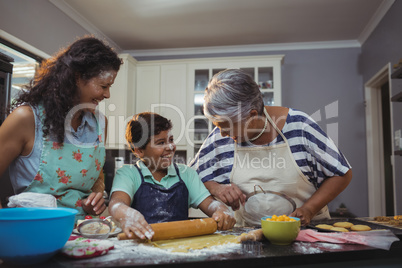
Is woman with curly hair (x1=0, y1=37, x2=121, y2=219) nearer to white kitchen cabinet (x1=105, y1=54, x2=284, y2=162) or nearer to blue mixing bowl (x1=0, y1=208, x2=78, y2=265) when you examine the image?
blue mixing bowl (x1=0, y1=208, x2=78, y2=265)

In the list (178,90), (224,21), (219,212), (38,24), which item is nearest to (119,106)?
(178,90)

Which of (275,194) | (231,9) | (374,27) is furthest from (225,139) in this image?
(374,27)

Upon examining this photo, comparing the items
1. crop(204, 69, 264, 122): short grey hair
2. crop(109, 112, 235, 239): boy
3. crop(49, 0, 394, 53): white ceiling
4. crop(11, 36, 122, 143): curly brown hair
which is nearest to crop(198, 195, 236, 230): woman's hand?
crop(109, 112, 235, 239): boy

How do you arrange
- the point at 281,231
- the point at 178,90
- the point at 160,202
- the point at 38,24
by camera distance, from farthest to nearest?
the point at 178,90 → the point at 38,24 → the point at 160,202 → the point at 281,231

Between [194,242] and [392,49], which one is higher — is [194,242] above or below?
below

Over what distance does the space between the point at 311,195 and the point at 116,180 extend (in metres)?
0.82

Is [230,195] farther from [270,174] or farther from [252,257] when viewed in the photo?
[252,257]

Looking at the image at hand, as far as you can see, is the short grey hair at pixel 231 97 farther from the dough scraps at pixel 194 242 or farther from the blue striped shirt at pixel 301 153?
the dough scraps at pixel 194 242

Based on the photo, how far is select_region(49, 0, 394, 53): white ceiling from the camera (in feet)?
10.2

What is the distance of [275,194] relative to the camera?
54.6 inches

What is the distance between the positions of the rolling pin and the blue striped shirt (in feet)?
1.41

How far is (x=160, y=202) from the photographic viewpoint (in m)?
1.39

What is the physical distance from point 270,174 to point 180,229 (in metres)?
0.54

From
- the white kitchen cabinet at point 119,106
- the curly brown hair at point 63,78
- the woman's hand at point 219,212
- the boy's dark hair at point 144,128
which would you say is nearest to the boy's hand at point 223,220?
the woman's hand at point 219,212
